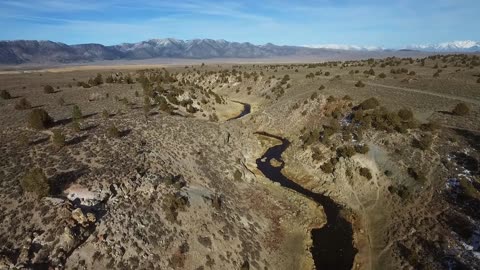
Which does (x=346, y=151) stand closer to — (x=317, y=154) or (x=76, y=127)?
(x=317, y=154)

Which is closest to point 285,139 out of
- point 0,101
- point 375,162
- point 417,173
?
point 375,162

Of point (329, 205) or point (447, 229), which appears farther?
point (329, 205)

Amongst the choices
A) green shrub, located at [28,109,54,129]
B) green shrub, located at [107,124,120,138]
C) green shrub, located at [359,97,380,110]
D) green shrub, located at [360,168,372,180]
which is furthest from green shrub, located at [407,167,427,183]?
green shrub, located at [28,109,54,129]

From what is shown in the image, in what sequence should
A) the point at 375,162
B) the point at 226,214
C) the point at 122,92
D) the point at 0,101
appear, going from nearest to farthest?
the point at 226,214, the point at 375,162, the point at 0,101, the point at 122,92

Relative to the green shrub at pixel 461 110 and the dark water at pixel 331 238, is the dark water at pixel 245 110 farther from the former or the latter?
the green shrub at pixel 461 110

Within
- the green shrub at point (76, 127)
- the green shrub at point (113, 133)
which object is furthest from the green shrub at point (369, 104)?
the green shrub at point (76, 127)

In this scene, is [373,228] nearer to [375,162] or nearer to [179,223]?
[375,162]
